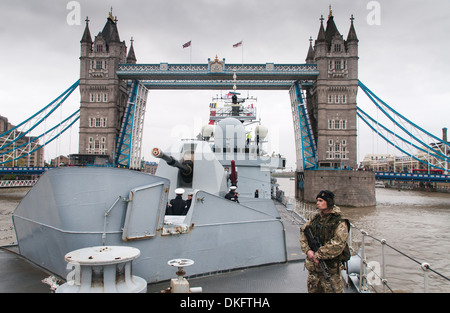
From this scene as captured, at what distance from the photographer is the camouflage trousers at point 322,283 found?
2.69m

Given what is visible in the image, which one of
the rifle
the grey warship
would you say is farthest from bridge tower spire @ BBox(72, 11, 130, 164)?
the rifle

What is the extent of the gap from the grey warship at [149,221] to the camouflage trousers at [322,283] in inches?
82.2

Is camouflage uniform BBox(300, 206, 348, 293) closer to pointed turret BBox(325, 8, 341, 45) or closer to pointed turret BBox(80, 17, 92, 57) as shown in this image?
pointed turret BBox(325, 8, 341, 45)

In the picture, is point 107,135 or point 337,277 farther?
point 107,135

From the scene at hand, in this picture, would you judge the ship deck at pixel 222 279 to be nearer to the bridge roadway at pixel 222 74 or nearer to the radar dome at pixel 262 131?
the radar dome at pixel 262 131

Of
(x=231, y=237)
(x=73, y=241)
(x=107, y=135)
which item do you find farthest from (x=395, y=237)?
(x=107, y=135)

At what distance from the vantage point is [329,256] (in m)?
2.62

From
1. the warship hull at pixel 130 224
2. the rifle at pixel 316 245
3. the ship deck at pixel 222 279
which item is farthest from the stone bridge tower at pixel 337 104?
the rifle at pixel 316 245

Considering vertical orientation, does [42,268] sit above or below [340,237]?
below

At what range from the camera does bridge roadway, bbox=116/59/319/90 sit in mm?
31953
